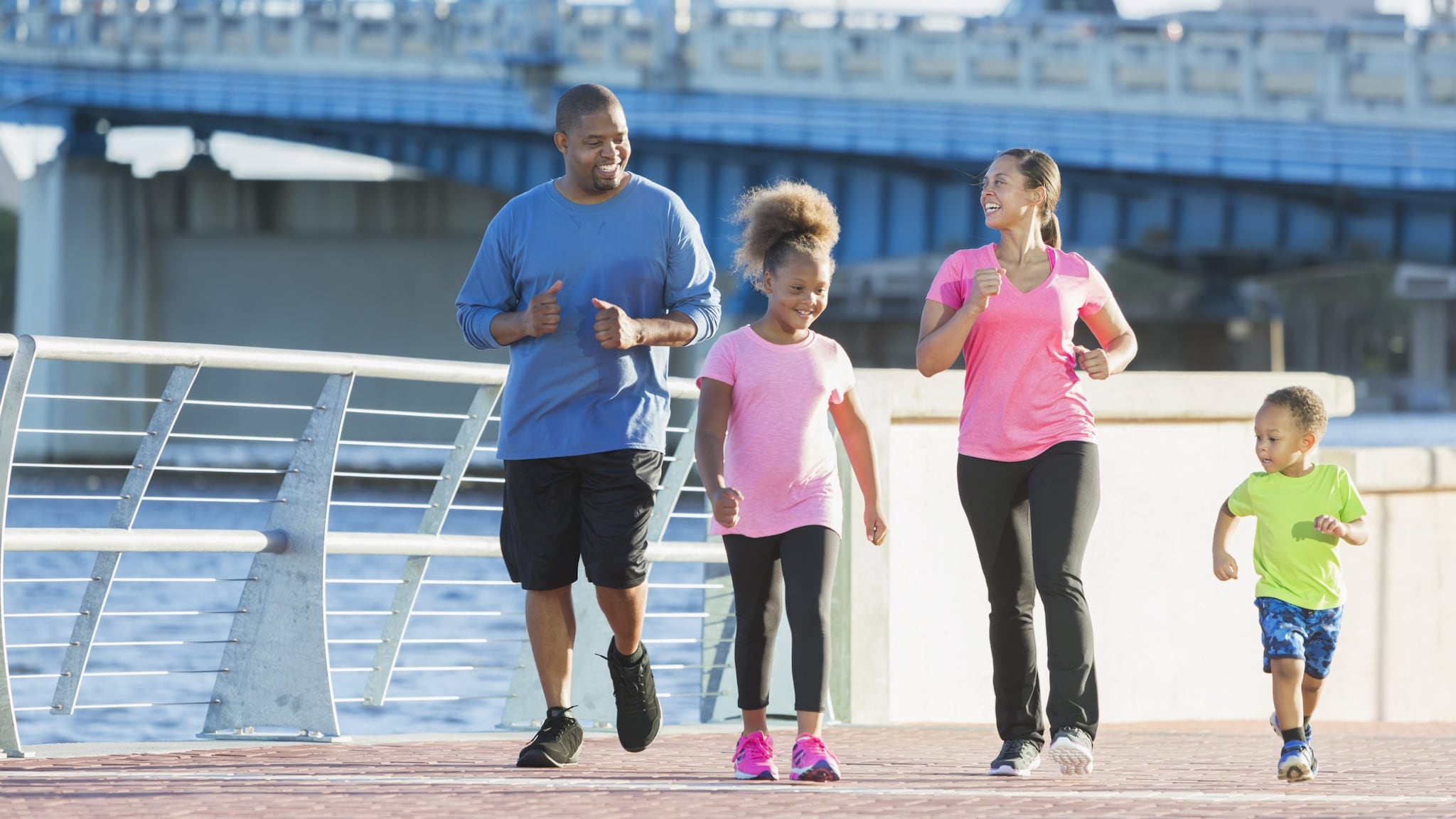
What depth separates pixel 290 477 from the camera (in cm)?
598

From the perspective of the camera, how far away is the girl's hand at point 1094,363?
5.21 m

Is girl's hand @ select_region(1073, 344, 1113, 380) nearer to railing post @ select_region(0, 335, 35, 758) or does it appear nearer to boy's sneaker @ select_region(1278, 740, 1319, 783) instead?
boy's sneaker @ select_region(1278, 740, 1319, 783)

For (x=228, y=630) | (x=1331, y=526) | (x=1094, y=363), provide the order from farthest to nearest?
(x=228, y=630)
(x=1331, y=526)
(x=1094, y=363)

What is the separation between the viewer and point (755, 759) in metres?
5.04

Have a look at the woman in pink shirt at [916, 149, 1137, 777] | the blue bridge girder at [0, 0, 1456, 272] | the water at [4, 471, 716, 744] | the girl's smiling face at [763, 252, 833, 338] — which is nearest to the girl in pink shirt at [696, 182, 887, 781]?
the girl's smiling face at [763, 252, 833, 338]

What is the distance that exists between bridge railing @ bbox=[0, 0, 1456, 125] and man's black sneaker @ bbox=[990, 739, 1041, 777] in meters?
30.8

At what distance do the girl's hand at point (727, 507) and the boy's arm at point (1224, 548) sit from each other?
4.44 feet

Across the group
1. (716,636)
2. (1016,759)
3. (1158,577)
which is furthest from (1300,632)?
(1158,577)

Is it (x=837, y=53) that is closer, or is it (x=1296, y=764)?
(x=1296, y=764)

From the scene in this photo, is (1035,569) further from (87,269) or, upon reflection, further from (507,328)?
(87,269)

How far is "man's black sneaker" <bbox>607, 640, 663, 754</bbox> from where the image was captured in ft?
17.4

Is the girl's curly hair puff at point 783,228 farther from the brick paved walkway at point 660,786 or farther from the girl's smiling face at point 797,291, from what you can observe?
the brick paved walkway at point 660,786

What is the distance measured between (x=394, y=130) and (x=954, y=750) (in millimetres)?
34669

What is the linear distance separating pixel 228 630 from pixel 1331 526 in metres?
21.7
